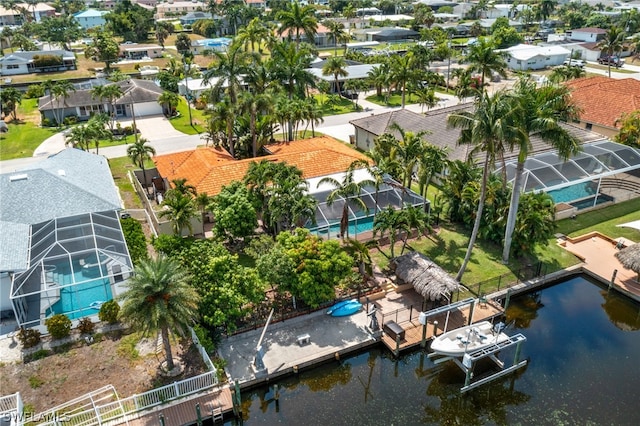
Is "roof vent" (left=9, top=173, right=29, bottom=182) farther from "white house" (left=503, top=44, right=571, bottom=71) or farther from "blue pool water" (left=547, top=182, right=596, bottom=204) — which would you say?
"white house" (left=503, top=44, right=571, bottom=71)

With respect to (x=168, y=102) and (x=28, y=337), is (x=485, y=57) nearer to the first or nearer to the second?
(x=168, y=102)

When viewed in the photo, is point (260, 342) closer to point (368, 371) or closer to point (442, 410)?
point (368, 371)

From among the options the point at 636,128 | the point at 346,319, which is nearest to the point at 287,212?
the point at 346,319

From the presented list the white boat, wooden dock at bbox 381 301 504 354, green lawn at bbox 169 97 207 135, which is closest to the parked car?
green lawn at bbox 169 97 207 135

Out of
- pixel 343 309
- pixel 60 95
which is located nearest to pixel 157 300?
pixel 343 309

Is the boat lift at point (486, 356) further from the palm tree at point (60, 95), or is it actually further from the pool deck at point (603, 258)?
the palm tree at point (60, 95)
